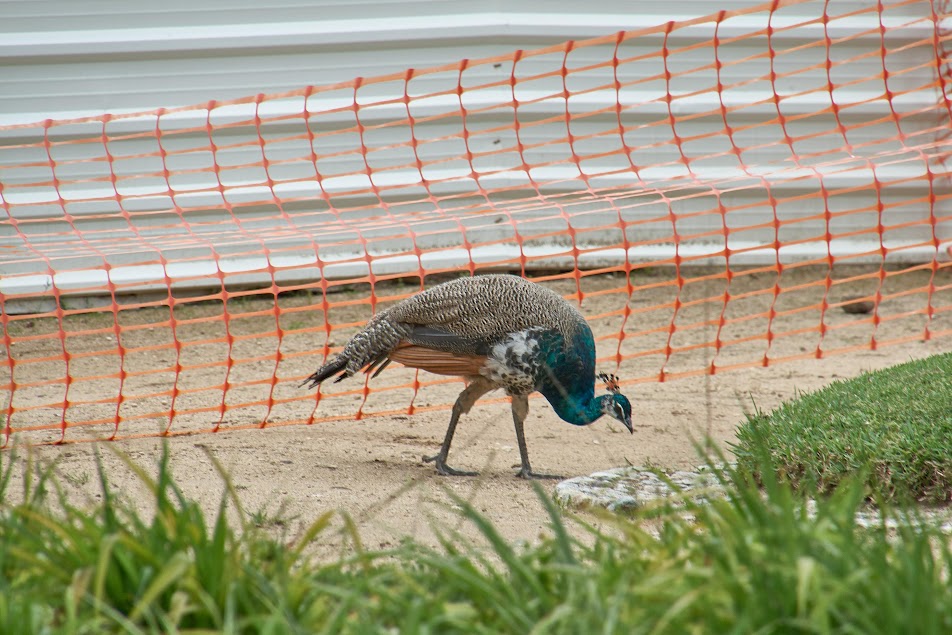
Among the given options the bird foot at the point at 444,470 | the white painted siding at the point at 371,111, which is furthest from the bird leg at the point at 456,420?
the white painted siding at the point at 371,111

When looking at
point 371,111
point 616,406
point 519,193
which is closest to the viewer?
point 616,406

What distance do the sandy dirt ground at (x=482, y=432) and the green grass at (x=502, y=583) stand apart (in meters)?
0.52

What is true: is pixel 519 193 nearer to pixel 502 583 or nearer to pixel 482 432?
pixel 482 432

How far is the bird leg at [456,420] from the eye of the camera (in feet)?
14.3

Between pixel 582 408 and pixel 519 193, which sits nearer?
pixel 582 408

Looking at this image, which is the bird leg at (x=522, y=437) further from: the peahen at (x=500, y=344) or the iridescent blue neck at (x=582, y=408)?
the iridescent blue neck at (x=582, y=408)

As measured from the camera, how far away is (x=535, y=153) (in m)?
7.05

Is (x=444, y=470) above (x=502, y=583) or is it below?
below

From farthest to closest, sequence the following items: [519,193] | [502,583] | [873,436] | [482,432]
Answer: [519,193] < [482,432] < [873,436] < [502,583]

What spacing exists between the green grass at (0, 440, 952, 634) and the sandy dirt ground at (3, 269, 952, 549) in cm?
52

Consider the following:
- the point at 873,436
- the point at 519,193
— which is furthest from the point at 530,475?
the point at 519,193

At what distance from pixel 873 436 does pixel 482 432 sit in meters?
1.56

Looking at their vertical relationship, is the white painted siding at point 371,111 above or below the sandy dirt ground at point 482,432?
above

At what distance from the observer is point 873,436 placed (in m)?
3.71
